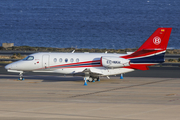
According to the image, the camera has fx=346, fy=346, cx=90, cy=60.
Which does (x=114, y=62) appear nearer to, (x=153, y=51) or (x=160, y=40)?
(x=153, y=51)

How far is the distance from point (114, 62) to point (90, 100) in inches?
368

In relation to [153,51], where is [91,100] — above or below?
below

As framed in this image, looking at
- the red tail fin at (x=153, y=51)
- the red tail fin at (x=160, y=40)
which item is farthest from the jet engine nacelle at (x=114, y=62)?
the red tail fin at (x=160, y=40)

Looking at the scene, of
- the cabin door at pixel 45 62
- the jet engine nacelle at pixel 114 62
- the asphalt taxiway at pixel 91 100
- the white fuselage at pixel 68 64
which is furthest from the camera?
the cabin door at pixel 45 62

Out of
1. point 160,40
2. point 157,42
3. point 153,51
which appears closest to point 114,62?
point 153,51

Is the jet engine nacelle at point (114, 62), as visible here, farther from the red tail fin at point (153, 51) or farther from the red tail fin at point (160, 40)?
the red tail fin at point (160, 40)

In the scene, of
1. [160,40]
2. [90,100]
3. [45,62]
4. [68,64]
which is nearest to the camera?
[90,100]

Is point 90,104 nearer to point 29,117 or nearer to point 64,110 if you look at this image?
point 64,110

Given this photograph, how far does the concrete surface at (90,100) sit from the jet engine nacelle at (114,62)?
1.71 m

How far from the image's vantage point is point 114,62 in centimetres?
3225

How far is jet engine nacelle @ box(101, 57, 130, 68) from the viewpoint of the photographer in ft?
105

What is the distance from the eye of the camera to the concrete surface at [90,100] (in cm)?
1911

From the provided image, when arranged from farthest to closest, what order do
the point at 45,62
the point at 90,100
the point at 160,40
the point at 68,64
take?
the point at 45,62, the point at 68,64, the point at 160,40, the point at 90,100

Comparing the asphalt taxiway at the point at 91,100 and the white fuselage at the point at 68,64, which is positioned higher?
the white fuselage at the point at 68,64
